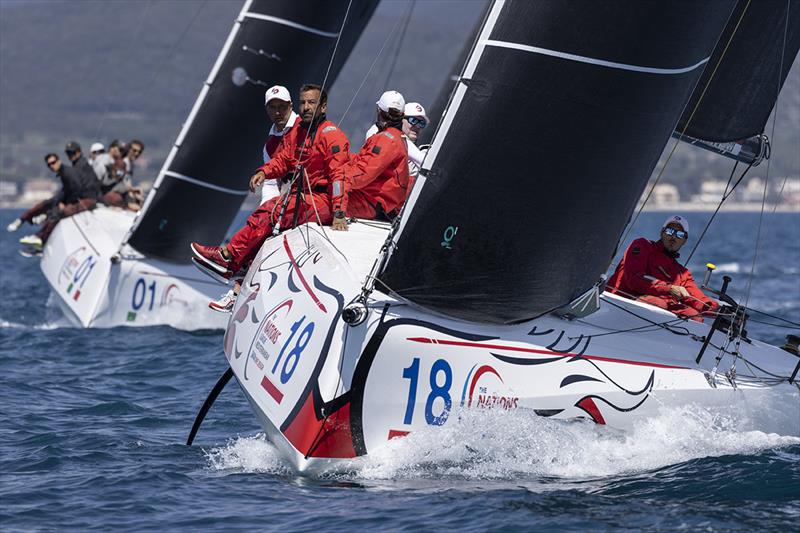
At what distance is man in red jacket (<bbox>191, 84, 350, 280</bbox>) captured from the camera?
263 inches

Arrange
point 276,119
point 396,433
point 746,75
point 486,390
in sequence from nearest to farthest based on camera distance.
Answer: point 396,433, point 486,390, point 276,119, point 746,75

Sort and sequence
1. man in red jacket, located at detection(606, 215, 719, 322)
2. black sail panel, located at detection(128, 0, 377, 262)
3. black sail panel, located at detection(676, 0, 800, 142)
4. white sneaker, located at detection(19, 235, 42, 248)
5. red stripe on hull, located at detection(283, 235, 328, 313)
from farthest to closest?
white sneaker, located at detection(19, 235, 42, 248) < black sail panel, located at detection(128, 0, 377, 262) < black sail panel, located at detection(676, 0, 800, 142) < man in red jacket, located at detection(606, 215, 719, 322) < red stripe on hull, located at detection(283, 235, 328, 313)

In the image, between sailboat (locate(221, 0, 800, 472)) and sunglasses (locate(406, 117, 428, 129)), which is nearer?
sailboat (locate(221, 0, 800, 472))

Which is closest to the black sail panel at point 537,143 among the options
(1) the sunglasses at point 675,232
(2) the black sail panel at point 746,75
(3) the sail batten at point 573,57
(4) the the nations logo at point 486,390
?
(3) the sail batten at point 573,57

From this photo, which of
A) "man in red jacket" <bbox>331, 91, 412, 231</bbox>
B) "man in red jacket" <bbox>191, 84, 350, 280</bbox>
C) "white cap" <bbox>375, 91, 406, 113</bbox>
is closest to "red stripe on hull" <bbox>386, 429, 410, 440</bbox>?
"man in red jacket" <bbox>331, 91, 412, 231</bbox>

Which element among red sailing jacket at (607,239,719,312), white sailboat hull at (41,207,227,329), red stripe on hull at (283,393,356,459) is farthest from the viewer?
white sailboat hull at (41,207,227,329)

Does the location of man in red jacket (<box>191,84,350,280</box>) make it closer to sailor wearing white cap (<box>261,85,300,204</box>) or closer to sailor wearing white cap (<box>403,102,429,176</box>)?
sailor wearing white cap (<box>261,85,300,204</box>)

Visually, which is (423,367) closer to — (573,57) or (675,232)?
(573,57)

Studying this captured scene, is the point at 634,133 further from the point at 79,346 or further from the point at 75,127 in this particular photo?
the point at 75,127

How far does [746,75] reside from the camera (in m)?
7.47

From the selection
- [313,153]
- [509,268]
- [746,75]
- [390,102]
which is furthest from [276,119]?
[746,75]

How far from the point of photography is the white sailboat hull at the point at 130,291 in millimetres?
10992

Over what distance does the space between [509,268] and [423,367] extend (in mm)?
614

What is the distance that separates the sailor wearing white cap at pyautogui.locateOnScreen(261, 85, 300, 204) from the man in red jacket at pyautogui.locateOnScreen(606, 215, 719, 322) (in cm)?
191
